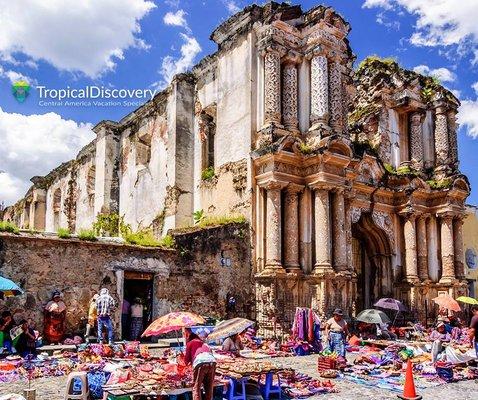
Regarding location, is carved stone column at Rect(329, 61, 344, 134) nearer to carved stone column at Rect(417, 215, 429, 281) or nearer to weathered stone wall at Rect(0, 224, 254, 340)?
weathered stone wall at Rect(0, 224, 254, 340)

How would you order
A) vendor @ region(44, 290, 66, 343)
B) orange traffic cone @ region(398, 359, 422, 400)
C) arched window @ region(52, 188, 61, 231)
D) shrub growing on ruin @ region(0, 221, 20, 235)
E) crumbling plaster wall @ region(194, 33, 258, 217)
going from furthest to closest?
arched window @ region(52, 188, 61, 231) → crumbling plaster wall @ region(194, 33, 258, 217) → shrub growing on ruin @ region(0, 221, 20, 235) → vendor @ region(44, 290, 66, 343) → orange traffic cone @ region(398, 359, 422, 400)

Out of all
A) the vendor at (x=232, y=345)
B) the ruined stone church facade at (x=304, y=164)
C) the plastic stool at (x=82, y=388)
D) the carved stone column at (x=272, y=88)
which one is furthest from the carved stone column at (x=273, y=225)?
the plastic stool at (x=82, y=388)

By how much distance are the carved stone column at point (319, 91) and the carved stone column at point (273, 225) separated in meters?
2.92

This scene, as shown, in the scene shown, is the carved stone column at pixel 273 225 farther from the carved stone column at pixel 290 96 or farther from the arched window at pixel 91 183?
the arched window at pixel 91 183

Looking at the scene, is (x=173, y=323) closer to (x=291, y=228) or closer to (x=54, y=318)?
(x=54, y=318)

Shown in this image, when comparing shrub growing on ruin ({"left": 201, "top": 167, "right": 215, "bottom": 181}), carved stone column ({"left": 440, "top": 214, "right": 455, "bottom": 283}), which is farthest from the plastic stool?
carved stone column ({"left": 440, "top": 214, "right": 455, "bottom": 283})

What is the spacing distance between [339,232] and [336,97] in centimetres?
493

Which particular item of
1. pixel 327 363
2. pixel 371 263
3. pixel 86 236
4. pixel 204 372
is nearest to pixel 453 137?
pixel 371 263

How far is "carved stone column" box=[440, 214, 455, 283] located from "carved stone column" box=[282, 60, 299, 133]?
838 centimetres

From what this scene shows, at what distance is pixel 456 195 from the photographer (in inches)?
894

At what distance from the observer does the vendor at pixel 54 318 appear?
13.8 metres

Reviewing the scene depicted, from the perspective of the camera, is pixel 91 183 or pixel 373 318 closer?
pixel 373 318

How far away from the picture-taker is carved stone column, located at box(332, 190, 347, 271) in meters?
17.9

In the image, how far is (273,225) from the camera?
56.7 ft
